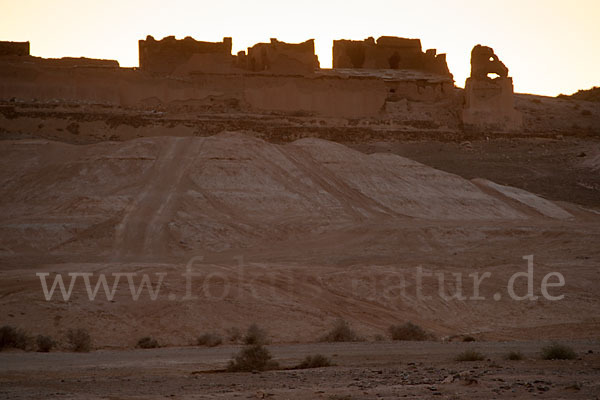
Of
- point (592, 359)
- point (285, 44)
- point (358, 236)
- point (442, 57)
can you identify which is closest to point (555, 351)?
point (592, 359)

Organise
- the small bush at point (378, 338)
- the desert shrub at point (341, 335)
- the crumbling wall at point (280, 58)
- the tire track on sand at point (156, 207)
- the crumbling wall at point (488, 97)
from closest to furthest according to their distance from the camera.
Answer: the desert shrub at point (341, 335)
the small bush at point (378, 338)
the tire track on sand at point (156, 207)
the crumbling wall at point (280, 58)
the crumbling wall at point (488, 97)

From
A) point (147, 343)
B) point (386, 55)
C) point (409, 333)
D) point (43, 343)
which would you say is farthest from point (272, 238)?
point (386, 55)

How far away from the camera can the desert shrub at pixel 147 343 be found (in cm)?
1564

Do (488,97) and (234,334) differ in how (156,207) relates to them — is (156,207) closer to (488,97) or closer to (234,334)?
(234,334)

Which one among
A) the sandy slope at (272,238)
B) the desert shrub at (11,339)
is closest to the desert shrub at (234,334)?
the sandy slope at (272,238)

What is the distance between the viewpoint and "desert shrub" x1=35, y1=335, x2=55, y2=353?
15.0 meters

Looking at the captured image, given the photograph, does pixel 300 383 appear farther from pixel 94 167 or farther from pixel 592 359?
pixel 94 167

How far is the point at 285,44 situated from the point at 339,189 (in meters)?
17.1

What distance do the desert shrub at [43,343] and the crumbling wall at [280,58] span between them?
30.6m

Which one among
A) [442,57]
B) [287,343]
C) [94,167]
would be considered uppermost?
[442,57]

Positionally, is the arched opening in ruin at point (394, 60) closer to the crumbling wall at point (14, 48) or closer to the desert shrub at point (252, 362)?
the crumbling wall at point (14, 48)

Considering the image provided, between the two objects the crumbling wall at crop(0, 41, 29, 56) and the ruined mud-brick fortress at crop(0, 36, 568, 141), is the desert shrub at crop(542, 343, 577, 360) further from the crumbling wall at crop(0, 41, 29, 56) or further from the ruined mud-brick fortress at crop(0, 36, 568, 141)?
the crumbling wall at crop(0, 41, 29, 56)

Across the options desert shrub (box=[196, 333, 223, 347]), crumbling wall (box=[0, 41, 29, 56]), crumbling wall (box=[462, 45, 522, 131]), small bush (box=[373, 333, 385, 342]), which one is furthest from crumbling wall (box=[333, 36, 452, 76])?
desert shrub (box=[196, 333, 223, 347])

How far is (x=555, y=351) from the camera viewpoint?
13211 millimetres
